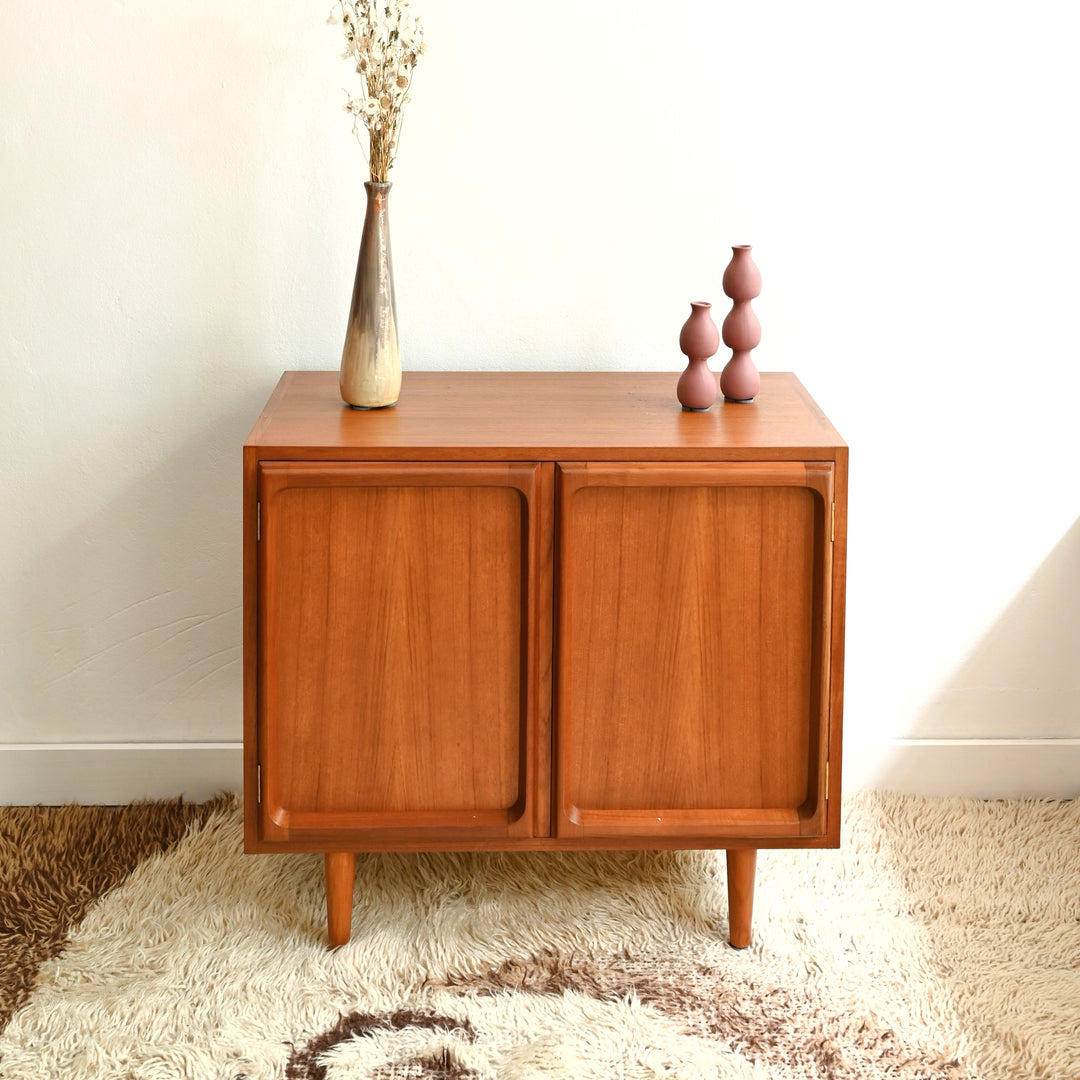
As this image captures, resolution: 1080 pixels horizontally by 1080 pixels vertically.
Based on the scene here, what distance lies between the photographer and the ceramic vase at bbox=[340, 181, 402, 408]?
5.81 ft

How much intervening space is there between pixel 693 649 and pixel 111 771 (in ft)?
3.63

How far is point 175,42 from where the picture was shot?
6.41 feet

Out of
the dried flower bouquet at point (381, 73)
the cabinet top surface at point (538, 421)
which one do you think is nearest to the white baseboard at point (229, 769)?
the cabinet top surface at point (538, 421)

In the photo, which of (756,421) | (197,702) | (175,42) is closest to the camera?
(756,421)

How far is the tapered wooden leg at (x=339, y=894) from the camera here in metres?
1.82

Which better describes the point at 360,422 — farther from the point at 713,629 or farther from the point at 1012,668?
the point at 1012,668

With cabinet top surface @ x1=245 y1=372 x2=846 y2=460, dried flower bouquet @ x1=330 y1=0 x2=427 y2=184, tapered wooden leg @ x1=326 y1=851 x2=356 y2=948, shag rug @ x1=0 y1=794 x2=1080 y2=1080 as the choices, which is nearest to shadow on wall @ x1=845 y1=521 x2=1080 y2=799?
shag rug @ x1=0 y1=794 x2=1080 y2=1080

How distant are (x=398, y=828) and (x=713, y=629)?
51 cm

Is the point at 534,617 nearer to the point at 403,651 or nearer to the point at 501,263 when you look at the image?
the point at 403,651

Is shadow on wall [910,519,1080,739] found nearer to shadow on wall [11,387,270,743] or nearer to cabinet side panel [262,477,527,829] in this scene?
cabinet side panel [262,477,527,829]

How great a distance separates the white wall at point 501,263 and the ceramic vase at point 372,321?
27cm

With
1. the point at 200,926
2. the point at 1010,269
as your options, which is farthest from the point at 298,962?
the point at 1010,269

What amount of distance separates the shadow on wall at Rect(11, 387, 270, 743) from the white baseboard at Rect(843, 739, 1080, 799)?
3.69 ft

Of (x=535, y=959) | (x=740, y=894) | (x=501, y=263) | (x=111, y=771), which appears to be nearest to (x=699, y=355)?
(x=501, y=263)
